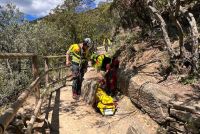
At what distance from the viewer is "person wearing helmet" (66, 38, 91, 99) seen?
33.3 feet

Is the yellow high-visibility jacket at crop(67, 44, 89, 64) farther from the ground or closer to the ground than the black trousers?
farther from the ground

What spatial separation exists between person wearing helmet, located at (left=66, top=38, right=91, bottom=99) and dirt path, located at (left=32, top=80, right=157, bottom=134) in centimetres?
79

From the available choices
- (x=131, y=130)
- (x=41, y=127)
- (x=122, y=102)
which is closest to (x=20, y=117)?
(x=41, y=127)

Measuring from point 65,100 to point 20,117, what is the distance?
372 centimetres

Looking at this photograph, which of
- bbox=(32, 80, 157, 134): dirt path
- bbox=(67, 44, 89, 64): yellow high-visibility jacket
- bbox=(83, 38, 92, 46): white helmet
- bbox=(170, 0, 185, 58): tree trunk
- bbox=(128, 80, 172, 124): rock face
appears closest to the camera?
bbox=(128, 80, 172, 124): rock face

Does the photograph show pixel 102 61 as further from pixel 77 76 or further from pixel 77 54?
pixel 77 76

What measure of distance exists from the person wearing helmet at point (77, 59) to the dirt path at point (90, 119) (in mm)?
789

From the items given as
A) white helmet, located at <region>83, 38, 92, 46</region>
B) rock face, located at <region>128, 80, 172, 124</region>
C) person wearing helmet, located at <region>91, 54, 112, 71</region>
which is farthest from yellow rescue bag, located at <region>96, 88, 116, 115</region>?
white helmet, located at <region>83, 38, 92, 46</region>


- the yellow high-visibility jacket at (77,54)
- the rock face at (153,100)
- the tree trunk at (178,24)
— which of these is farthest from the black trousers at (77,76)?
the tree trunk at (178,24)

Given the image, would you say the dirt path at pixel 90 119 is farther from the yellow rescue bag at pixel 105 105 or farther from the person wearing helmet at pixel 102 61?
the person wearing helmet at pixel 102 61

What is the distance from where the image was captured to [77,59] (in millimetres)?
10180

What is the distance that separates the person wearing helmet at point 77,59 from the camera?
10141 mm

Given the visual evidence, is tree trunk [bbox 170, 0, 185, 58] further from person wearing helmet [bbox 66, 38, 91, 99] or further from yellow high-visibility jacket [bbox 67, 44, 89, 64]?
yellow high-visibility jacket [bbox 67, 44, 89, 64]

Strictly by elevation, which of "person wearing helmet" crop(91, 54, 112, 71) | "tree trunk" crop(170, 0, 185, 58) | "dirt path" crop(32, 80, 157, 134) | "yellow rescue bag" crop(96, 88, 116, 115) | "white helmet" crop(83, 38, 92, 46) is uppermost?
"tree trunk" crop(170, 0, 185, 58)
